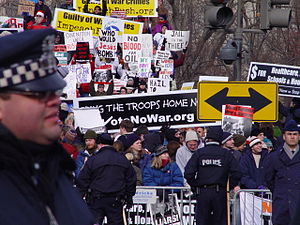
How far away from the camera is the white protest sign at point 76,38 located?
71.8 ft

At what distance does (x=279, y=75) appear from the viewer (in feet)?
61.9

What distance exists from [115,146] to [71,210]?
10755 mm

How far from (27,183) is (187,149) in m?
12.3

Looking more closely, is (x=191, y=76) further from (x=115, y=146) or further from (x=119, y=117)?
(x=115, y=146)

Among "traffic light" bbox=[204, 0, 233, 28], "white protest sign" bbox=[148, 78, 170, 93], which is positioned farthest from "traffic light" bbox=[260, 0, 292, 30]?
"white protest sign" bbox=[148, 78, 170, 93]

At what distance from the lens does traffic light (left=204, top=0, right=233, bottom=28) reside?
16.1 metres

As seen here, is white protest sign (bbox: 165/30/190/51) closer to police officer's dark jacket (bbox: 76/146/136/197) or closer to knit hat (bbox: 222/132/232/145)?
knit hat (bbox: 222/132/232/145)

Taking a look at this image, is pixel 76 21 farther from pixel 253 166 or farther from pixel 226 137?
pixel 253 166

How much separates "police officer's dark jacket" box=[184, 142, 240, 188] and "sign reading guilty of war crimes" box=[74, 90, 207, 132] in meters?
4.31

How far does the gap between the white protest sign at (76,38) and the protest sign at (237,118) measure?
22.5 feet

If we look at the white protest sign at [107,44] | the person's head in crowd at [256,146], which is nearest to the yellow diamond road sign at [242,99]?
the person's head in crowd at [256,146]

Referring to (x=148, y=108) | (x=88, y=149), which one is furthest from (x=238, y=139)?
(x=148, y=108)

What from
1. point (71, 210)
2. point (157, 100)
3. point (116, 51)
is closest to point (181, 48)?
point (116, 51)

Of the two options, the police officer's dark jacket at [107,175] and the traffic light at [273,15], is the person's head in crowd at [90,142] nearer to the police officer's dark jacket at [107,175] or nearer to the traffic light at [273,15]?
the police officer's dark jacket at [107,175]
